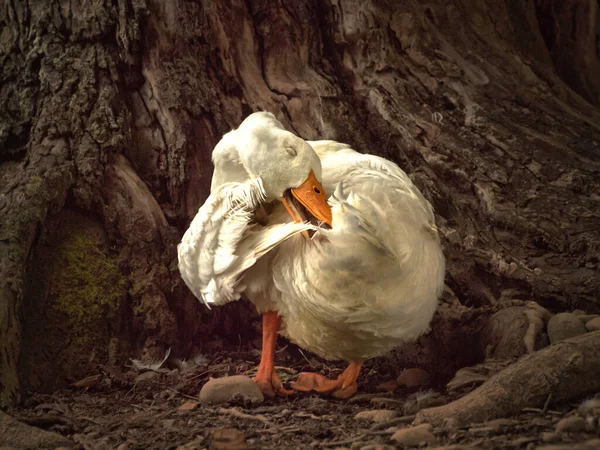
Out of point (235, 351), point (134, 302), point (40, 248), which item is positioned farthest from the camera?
point (235, 351)

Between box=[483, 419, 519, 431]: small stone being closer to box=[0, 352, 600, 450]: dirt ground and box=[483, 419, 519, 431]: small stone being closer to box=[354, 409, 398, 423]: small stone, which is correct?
box=[0, 352, 600, 450]: dirt ground

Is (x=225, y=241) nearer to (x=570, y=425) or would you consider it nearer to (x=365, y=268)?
(x=365, y=268)

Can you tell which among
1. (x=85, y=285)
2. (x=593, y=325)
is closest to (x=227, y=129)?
(x=85, y=285)

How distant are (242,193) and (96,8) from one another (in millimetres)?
1789

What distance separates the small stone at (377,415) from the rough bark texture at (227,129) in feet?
3.01

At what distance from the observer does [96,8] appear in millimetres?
Result: 3859

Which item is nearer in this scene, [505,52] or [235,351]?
[235,351]

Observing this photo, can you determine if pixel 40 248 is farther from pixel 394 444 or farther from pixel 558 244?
pixel 558 244

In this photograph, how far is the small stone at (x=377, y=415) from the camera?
2.58 meters

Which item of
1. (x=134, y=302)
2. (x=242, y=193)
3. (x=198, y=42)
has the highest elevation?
(x=198, y=42)

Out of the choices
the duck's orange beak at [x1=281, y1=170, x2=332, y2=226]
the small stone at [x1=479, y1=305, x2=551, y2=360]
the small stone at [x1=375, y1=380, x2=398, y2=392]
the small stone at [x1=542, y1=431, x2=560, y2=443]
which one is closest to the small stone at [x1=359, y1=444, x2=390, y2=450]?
the small stone at [x1=542, y1=431, x2=560, y2=443]

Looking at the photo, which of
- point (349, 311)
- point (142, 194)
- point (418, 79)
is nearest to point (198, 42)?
point (142, 194)

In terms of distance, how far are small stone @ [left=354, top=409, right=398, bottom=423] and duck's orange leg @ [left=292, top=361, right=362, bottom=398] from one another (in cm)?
48

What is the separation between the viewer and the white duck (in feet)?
8.23
